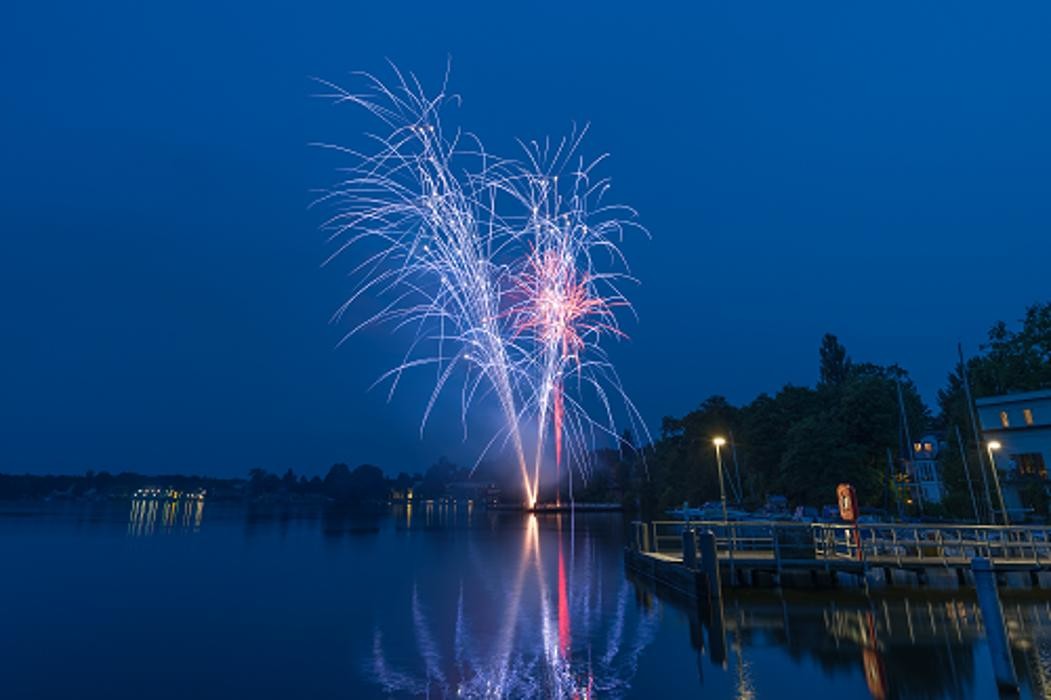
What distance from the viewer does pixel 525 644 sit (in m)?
18.5

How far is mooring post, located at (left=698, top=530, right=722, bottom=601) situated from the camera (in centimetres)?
2167

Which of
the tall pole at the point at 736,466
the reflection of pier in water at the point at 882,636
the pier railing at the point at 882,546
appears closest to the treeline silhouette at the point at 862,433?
the tall pole at the point at 736,466

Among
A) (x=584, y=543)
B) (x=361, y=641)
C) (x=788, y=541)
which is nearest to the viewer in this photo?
(x=361, y=641)

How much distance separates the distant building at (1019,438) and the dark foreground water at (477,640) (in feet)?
107

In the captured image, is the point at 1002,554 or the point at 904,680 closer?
the point at 904,680

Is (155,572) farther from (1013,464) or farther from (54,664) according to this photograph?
(1013,464)

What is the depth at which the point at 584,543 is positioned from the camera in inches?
2146

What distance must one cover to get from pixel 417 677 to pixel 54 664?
37.1ft

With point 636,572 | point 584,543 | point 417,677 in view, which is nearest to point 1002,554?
point 636,572

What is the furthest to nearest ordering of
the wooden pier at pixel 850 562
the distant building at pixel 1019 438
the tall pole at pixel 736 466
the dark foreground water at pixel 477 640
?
the tall pole at pixel 736 466, the distant building at pixel 1019 438, the wooden pier at pixel 850 562, the dark foreground water at pixel 477 640

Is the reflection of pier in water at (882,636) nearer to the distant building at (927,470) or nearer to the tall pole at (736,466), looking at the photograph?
the distant building at (927,470)

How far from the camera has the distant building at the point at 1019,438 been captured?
47438 mm

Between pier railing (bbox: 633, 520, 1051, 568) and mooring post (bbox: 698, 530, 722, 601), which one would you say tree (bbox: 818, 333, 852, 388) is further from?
mooring post (bbox: 698, 530, 722, 601)

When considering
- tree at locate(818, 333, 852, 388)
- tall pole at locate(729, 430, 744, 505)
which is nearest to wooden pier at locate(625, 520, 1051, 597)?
tall pole at locate(729, 430, 744, 505)
